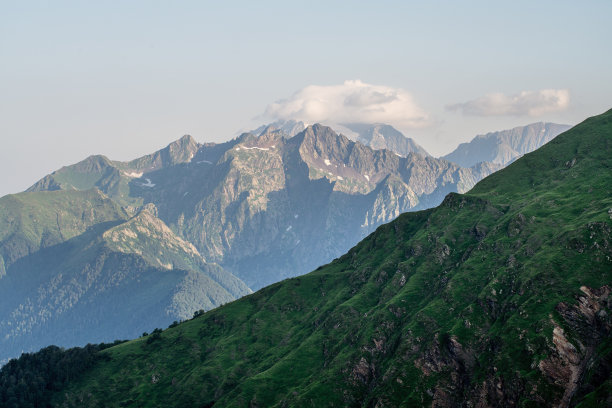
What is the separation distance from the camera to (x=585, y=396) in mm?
189375

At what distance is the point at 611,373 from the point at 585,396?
1237cm

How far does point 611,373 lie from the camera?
192 m
